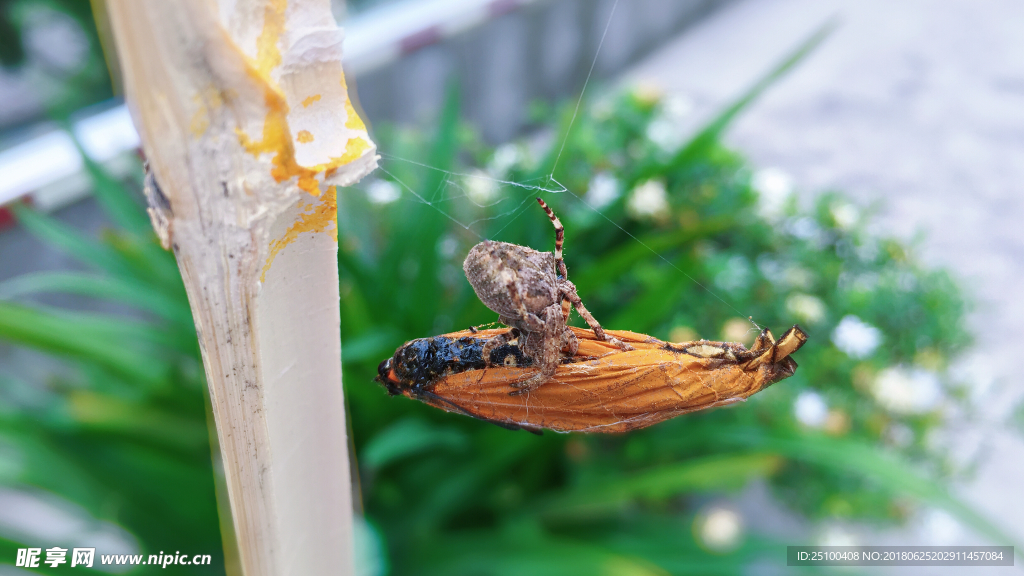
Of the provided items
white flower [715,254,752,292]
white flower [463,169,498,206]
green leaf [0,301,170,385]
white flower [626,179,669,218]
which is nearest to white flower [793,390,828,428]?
white flower [715,254,752,292]

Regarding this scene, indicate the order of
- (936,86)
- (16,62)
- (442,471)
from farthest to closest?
(936,86) < (16,62) < (442,471)

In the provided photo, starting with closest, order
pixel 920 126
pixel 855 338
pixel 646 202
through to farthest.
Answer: pixel 855 338
pixel 646 202
pixel 920 126

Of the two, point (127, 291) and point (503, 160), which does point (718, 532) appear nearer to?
point (503, 160)

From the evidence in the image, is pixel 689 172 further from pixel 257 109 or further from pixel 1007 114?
pixel 1007 114

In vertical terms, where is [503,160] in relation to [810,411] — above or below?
above

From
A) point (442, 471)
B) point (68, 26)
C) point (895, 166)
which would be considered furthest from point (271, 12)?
point (895, 166)

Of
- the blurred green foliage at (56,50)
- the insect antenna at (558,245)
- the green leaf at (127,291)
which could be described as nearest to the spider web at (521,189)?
the insect antenna at (558,245)

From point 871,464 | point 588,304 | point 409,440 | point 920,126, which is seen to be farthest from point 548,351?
point 920,126
